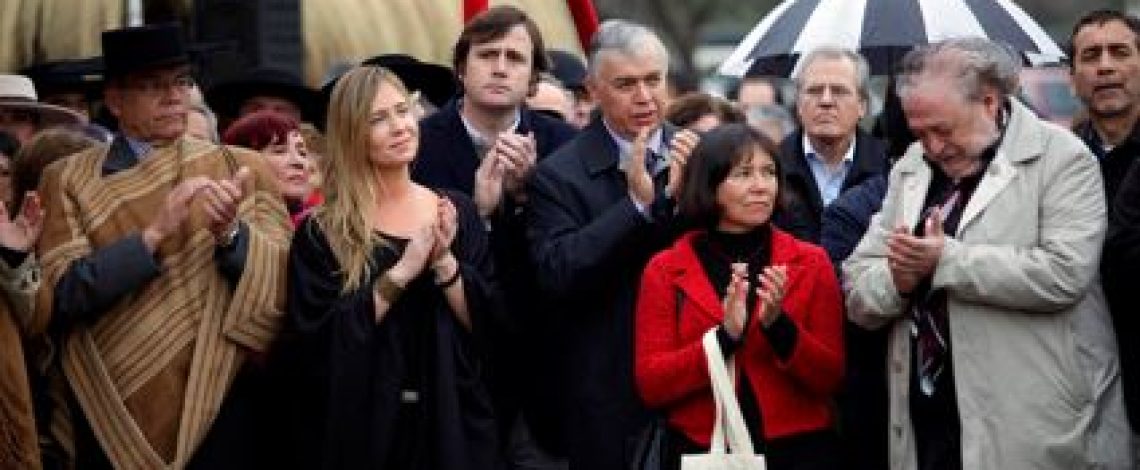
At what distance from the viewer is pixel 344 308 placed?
9.20 meters

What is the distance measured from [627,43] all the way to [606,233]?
799 mm

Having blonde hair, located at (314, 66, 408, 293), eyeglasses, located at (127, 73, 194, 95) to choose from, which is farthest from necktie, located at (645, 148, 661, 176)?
eyeglasses, located at (127, 73, 194, 95)

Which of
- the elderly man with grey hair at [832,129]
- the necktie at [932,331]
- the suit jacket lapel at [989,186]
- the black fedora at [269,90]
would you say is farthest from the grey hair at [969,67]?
the black fedora at [269,90]

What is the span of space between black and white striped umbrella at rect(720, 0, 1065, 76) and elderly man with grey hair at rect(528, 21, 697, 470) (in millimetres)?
1282

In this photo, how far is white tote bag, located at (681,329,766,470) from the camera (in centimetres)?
880

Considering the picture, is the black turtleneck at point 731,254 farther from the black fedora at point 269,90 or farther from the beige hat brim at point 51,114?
the beige hat brim at point 51,114

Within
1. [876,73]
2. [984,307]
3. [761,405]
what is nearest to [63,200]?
[761,405]

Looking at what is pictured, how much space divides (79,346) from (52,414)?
249 millimetres

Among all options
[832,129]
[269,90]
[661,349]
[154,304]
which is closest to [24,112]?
[269,90]

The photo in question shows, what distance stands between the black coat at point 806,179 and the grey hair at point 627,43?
558mm

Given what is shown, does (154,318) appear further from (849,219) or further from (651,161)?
(849,219)

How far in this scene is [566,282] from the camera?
931 cm

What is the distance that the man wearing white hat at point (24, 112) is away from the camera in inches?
448

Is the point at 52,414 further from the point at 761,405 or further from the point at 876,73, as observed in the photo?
the point at 876,73
